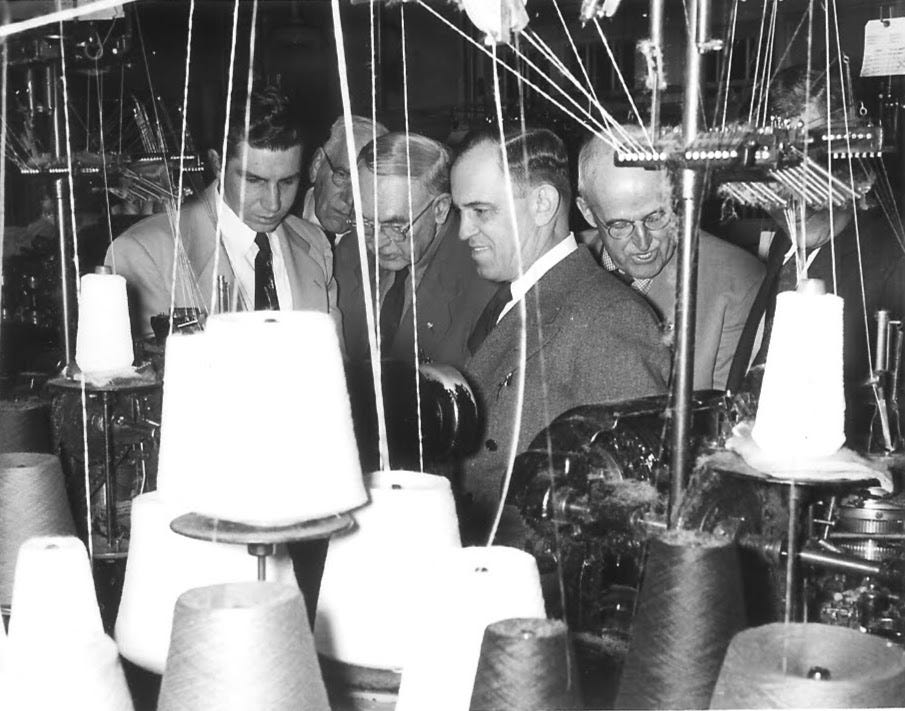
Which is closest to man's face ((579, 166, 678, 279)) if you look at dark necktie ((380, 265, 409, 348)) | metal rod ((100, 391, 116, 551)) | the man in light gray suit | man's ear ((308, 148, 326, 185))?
dark necktie ((380, 265, 409, 348))

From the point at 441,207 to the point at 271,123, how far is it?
1.36ft

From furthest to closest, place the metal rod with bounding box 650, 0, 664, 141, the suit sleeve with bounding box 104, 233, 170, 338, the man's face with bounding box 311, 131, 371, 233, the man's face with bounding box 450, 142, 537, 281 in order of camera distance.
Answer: the man's face with bounding box 311, 131, 371, 233, the suit sleeve with bounding box 104, 233, 170, 338, the man's face with bounding box 450, 142, 537, 281, the metal rod with bounding box 650, 0, 664, 141

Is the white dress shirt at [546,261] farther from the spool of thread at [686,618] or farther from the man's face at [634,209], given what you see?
the spool of thread at [686,618]

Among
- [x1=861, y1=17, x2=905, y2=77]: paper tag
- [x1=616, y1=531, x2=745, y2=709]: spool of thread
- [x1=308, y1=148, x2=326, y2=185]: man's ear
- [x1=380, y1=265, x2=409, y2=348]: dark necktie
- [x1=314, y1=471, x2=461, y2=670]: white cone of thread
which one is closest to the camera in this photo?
[x1=616, y1=531, x2=745, y2=709]: spool of thread

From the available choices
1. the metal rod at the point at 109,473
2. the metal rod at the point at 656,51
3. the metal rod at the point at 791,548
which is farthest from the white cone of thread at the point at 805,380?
the metal rod at the point at 109,473

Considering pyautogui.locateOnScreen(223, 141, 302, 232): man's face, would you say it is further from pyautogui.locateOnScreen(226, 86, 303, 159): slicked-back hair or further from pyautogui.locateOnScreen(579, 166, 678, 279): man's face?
pyautogui.locateOnScreen(579, 166, 678, 279): man's face

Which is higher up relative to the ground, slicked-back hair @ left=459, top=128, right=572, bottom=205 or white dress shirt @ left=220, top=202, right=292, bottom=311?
slicked-back hair @ left=459, top=128, right=572, bottom=205

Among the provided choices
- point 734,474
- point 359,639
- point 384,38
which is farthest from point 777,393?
point 384,38

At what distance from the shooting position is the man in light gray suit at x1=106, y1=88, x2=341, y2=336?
7.45ft

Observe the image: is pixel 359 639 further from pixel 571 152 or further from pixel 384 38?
pixel 384 38

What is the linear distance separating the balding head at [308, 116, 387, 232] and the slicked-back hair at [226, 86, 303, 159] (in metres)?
0.61

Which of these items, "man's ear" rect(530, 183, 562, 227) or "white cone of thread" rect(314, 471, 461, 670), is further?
"man's ear" rect(530, 183, 562, 227)

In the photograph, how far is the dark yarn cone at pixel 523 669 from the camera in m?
0.75

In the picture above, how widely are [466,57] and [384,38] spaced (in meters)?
0.46
